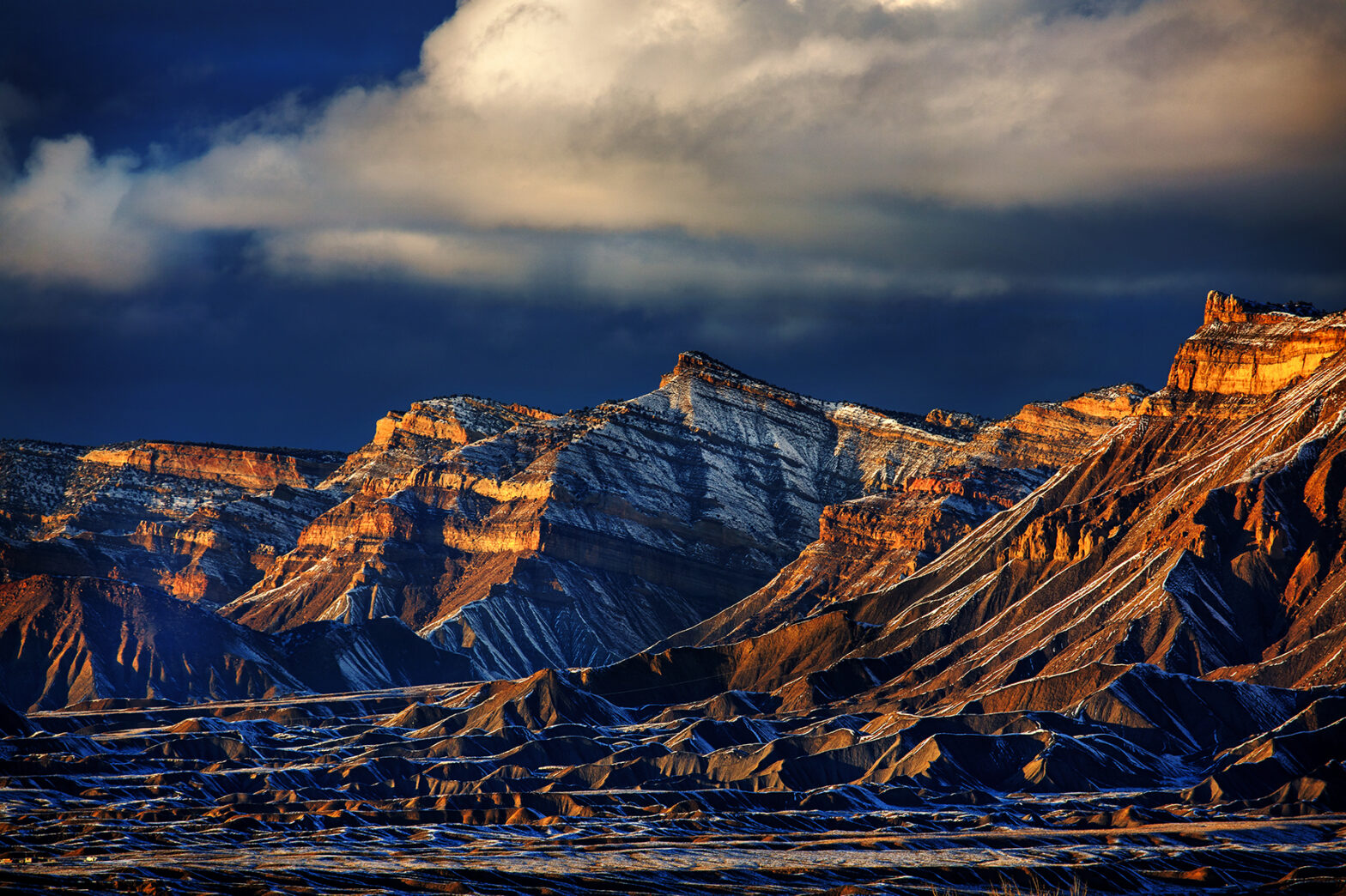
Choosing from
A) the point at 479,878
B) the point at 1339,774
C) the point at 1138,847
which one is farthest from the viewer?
the point at 1339,774

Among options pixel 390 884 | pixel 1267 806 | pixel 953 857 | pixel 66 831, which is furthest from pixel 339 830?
pixel 1267 806

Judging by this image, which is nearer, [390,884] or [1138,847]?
[390,884]

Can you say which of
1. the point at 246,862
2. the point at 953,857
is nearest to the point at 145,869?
the point at 246,862

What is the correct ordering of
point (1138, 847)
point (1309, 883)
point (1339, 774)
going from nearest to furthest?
point (1309, 883), point (1138, 847), point (1339, 774)

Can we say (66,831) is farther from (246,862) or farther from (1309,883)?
(1309,883)

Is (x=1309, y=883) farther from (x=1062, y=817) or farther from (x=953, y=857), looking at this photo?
(x=1062, y=817)

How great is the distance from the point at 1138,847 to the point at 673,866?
39152mm

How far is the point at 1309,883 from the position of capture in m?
150

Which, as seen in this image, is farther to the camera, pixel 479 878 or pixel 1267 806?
pixel 1267 806

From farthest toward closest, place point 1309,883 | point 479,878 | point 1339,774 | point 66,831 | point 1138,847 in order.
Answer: point 1339,774 → point 66,831 → point 1138,847 → point 479,878 → point 1309,883

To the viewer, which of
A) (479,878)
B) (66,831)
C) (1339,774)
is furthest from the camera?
(1339,774)

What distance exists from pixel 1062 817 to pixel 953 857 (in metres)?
28.5

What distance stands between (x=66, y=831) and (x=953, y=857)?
7870cm

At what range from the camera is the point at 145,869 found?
159125 millimetres
